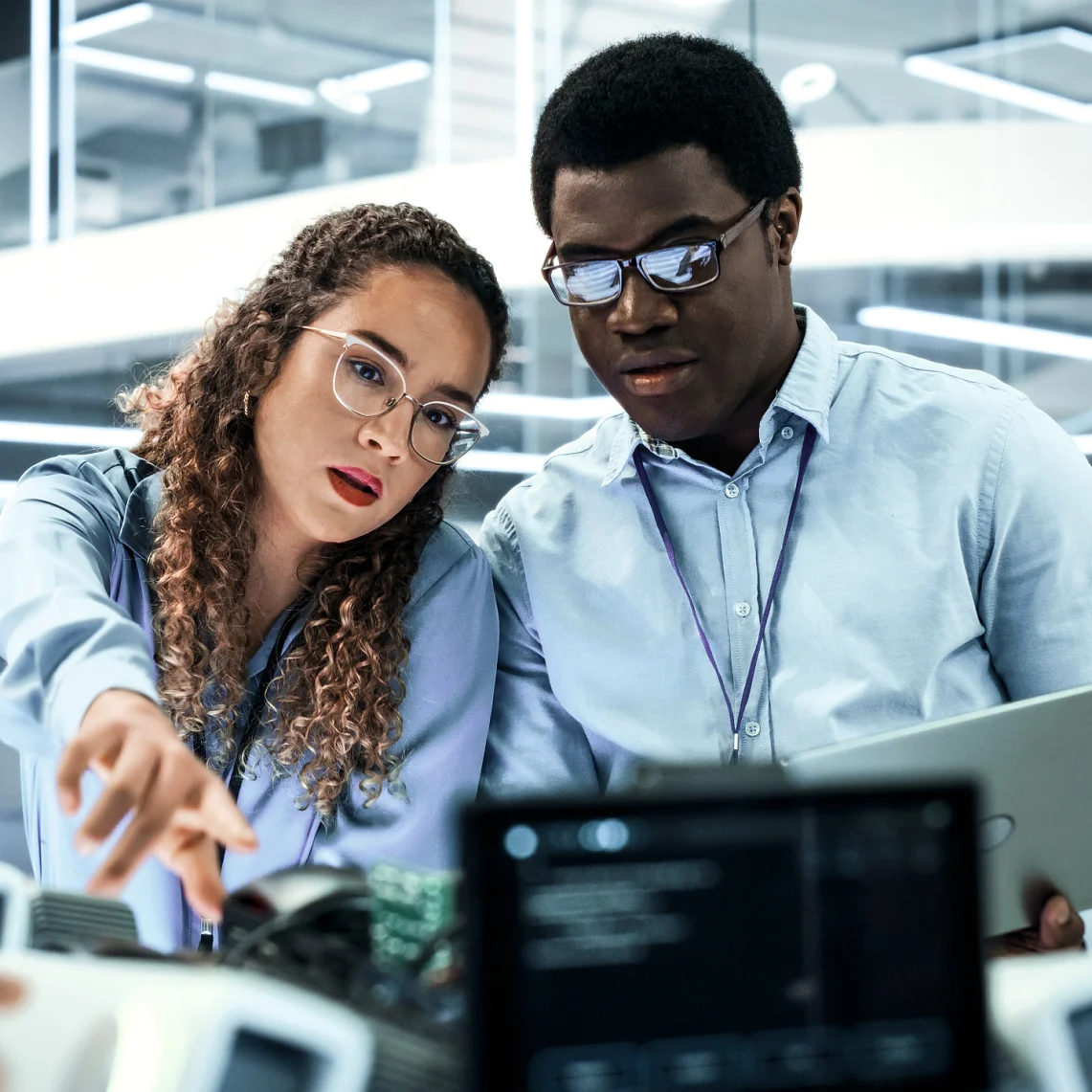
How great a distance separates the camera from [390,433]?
1604 mm

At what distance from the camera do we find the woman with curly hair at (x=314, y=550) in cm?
155

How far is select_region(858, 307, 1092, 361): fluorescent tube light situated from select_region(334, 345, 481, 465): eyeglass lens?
5824 mm

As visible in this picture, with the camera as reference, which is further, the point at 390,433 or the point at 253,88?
the point at 253,88

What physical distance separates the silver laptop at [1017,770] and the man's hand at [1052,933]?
1cm

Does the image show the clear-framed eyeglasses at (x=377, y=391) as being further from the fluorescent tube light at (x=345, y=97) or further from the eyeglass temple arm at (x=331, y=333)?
the fluorescent tube light at (x=345, y=97)

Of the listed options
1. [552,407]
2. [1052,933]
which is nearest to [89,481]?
[1052,933]

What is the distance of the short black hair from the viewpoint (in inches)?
62.2

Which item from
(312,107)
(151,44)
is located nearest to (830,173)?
(312,107)

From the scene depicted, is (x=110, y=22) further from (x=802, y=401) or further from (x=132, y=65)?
(x=802, y=401)

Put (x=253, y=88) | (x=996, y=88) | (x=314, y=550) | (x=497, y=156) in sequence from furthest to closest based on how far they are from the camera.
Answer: (x=253, y=88)
(x=497, y=156)
(x=996, y=88)
(x=314, y=550)

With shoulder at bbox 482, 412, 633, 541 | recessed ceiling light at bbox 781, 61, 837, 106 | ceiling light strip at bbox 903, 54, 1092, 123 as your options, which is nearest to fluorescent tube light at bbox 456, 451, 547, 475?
recessed ceiling light at bbox 781, 61, 837, 106

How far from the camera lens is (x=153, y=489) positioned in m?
1.72

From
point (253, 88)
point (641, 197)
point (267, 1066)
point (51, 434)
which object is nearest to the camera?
point (267, 1066)

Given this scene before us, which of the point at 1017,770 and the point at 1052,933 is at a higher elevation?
the point at 1017,770
